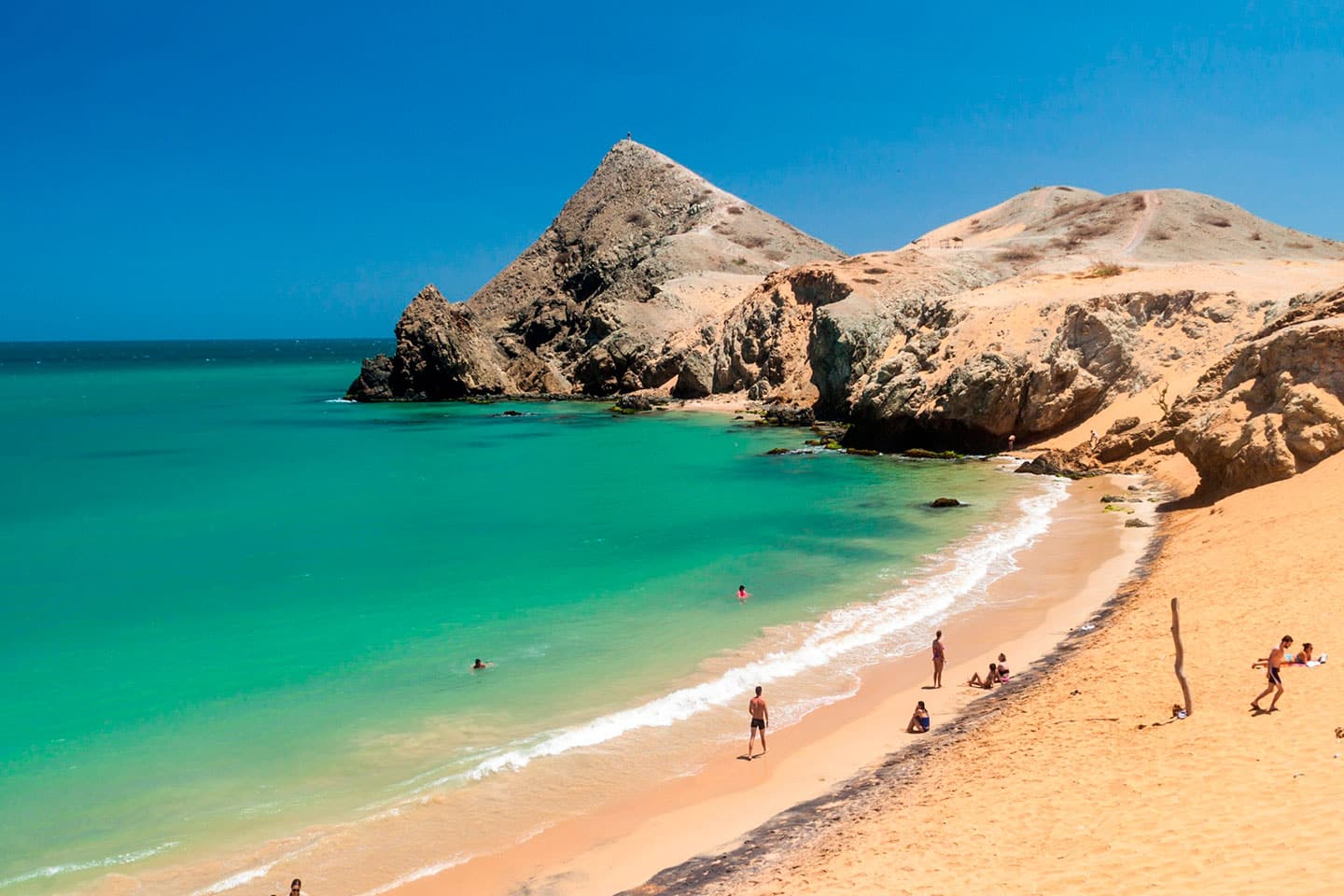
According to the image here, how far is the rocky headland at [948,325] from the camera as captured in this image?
88.3ft

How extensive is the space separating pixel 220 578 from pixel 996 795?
69.8 ft

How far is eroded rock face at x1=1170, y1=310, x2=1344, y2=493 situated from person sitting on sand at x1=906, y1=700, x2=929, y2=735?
14451 mm

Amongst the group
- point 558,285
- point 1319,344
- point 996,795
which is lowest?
point 996,795

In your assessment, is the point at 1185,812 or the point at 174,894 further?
the point at 174,894

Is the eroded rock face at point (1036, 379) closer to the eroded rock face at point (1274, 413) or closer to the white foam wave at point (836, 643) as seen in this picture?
the eroded rock face at point (1274, 413)

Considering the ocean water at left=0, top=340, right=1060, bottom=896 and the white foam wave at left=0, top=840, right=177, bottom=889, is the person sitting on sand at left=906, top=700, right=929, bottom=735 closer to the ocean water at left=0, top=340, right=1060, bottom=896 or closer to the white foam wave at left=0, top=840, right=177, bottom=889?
the ocean water at left=0, top=340, right=1060, bottom=896

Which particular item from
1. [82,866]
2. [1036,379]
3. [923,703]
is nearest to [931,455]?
[1036,379]

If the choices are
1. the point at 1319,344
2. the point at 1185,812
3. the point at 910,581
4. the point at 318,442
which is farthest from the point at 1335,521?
the point at 318,442

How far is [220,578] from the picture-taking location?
2522cm

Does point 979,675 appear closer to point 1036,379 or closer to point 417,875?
point 417,875

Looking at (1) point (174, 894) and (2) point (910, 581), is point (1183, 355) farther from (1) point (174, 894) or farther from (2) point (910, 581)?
(1) point (174, 894)

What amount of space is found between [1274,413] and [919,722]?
15885mm

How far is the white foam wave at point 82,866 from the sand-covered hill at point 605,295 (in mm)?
69951

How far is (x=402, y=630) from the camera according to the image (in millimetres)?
20547
